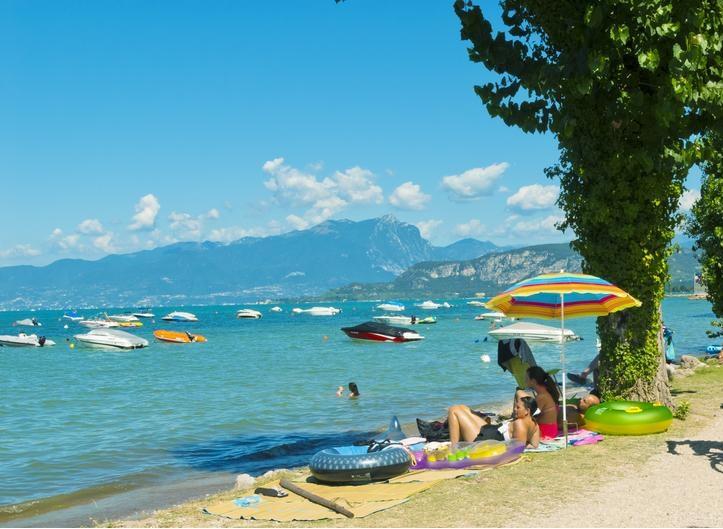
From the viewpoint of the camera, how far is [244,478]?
12898mm

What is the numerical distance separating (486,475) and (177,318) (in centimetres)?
13417

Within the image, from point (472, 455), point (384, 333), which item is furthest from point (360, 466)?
point (384, 333)

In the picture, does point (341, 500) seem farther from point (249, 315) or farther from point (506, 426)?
point (249, 315)

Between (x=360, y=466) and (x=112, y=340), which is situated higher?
(x=360, y=466)

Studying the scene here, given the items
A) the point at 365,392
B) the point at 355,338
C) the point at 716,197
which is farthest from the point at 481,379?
the point at 355,338

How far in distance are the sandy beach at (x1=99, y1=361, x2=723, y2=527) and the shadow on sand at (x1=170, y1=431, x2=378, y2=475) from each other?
→ 4.94 metres

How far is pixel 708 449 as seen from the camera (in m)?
10.8

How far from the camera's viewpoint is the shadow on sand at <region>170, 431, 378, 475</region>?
53.0 feet

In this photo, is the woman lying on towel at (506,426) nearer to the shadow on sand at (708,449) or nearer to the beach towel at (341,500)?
the beach towel at (341,500)

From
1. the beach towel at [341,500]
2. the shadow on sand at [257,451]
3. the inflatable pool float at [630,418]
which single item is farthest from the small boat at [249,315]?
the beach towel at [341,500]

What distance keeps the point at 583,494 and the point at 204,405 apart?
66.8 ft

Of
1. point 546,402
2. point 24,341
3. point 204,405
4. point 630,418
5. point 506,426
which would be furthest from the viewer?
point 24,341

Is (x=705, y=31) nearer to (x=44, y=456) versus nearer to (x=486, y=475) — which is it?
(x=486, y=475)

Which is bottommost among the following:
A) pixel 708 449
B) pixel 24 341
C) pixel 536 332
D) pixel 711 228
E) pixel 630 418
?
pixel 24 341
